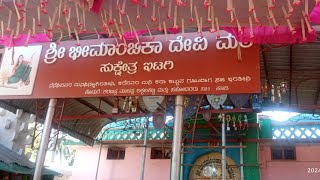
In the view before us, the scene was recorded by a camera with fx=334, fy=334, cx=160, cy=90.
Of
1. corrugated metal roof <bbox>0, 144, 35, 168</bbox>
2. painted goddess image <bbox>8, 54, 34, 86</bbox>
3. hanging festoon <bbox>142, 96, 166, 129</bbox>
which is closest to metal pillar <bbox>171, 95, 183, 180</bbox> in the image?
hanging festoon <bbox>142, 96, 166, 129</bbox>

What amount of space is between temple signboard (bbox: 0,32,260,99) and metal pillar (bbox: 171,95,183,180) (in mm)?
205

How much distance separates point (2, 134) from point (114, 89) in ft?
22.2

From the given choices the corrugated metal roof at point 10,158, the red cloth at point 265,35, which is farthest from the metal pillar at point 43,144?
the corrugated metal roof at point 10,158

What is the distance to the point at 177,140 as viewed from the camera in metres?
4.92

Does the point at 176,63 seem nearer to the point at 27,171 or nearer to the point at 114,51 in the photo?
the point at 114,51

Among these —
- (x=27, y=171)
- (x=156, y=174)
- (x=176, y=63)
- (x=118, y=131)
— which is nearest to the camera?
(x=176, y=63)

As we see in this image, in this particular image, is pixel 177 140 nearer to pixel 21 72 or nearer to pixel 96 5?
pixel 96 5

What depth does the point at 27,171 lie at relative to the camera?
9.42 m

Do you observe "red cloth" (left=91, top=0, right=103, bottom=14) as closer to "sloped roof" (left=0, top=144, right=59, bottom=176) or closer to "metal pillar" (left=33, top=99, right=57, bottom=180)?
"metal pillar" (left=33, top=99, right=57, bottom=180)

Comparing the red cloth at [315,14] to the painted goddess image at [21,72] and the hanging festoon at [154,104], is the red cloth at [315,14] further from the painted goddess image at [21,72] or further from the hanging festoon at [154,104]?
the painted goddess image at [21,72]

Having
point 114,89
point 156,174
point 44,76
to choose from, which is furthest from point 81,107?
point 114,89

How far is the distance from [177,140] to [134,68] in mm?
1441

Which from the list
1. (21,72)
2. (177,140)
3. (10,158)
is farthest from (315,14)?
(10,158)

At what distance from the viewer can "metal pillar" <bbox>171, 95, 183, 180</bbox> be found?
186 inches
